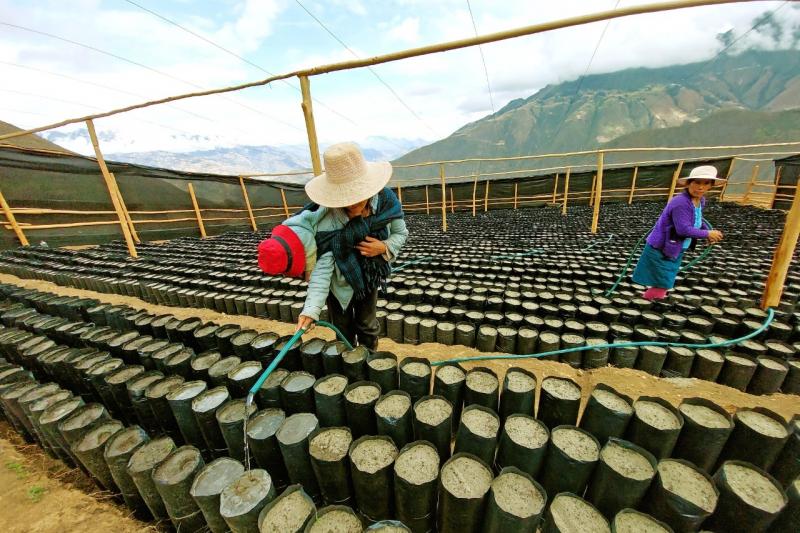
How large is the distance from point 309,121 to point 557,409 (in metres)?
3.17

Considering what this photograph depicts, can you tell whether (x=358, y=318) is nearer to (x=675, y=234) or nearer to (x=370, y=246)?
(x=370, y=246)

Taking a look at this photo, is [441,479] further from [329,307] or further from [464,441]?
[329,307]

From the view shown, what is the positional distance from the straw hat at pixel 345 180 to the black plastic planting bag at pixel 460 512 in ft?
4.94

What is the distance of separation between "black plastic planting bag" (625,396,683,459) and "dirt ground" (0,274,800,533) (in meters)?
0.96

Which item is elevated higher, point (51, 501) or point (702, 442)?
point (702, 442)

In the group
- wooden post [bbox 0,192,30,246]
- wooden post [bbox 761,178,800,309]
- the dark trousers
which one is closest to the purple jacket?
wooden post [bbox 761,178,800,309]

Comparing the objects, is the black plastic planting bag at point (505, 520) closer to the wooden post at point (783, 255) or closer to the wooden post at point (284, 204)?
the wooden post at point (783, 255)

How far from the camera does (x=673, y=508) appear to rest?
1.24 m

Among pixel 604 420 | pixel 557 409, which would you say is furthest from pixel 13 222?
pixel 604 420

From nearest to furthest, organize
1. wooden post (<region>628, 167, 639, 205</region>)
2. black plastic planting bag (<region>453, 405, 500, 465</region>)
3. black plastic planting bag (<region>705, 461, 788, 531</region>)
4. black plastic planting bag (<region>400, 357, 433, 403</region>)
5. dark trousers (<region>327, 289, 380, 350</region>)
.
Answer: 1. black plastic planting bag (<region>705, 461, 788, 531</region>)
2. black plastic planting bag (<region>453, 405, 500, 465</region>)
3. black plastic planting bag (<region>400, 357, 433, 403</region>)
4. dark trousers (<region>327, 289, 380, 350</region>)
5. wooden post (<region>628, 167, 639, 205</region>)

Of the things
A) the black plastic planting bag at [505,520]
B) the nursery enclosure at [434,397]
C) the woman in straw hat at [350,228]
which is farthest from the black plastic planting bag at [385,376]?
the black plastic planting bag at [505,520]

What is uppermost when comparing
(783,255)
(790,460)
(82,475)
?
(783,255)

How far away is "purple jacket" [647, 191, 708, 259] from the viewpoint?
9.95 ft

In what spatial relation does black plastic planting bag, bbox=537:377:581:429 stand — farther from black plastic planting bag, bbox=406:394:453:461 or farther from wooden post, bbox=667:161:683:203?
wooden post, bbox=667:161:683:203
